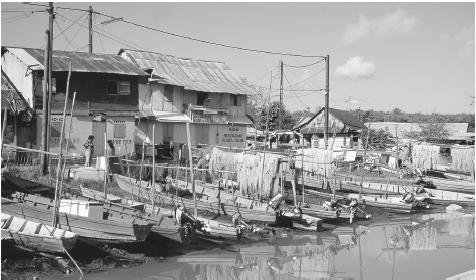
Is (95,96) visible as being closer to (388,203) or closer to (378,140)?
(388,203)

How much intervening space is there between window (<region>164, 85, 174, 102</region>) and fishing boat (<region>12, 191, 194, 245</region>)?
1455 centimetres

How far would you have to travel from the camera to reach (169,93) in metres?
28.7

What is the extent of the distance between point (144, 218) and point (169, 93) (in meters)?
15.4

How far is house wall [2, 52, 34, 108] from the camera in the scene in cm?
2311

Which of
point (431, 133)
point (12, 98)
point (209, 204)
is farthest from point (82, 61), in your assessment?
point (431, 133)

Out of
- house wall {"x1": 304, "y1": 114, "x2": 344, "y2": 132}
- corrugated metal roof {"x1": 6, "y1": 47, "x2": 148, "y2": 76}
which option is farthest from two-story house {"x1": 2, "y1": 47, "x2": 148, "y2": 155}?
house wall {"x1": 304, "y1": 114, "x2": 344, "y2": 132}

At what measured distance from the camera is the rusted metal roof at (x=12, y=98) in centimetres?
2147

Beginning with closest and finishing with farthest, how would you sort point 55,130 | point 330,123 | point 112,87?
point 55,130 → point 112,87 → point 330,123

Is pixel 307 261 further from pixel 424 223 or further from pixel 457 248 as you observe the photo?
pixel 424 223

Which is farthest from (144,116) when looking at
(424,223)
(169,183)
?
(424,223)

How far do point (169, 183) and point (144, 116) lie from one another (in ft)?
24.8

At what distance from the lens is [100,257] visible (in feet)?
42.7

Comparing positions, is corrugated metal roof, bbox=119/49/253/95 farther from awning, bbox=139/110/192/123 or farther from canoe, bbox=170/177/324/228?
canoe, bbox=170/177/324/228

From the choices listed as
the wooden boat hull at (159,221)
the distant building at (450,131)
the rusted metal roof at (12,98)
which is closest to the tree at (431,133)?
the distant building at (450,131)
